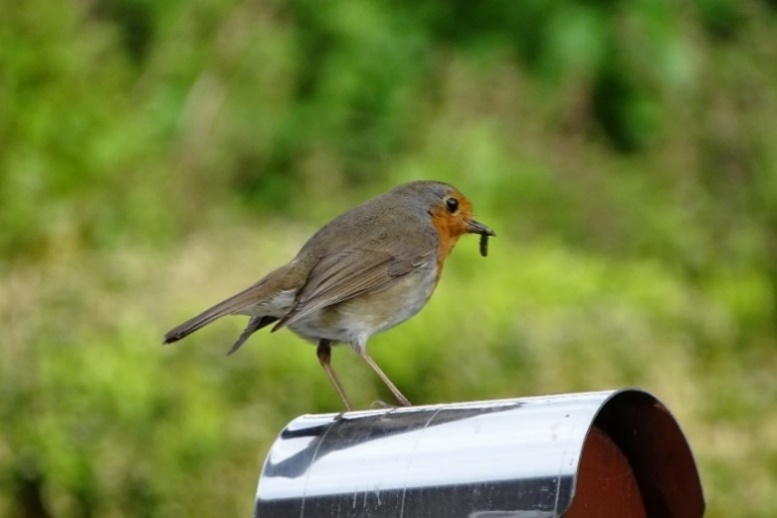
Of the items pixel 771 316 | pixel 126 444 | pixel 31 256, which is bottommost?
pixel 771 316

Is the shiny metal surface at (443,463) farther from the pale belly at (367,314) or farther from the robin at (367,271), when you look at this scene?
the pale belly at (367,314)

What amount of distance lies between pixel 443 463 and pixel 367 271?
1.71 m

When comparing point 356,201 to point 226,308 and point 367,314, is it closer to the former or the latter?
point 367,314

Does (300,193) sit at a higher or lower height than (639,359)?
higher

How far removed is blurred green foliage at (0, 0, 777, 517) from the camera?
18.0 ft

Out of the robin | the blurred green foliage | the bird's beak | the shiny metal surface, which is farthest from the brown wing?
the blurred green foliage

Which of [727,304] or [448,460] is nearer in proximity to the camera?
[448,460]

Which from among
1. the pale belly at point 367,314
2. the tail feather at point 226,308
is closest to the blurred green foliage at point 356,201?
the pale belly at point 367,314

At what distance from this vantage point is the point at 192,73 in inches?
361

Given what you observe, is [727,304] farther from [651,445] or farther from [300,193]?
[651,445]

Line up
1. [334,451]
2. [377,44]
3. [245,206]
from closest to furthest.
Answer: [334,451] → [245,206] → [377,44]

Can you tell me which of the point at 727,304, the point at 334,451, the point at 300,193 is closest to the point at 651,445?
the point at 334,451

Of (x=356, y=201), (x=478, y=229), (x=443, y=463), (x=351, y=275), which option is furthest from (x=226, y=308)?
(x=356, y=201)

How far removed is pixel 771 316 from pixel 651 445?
584 centimetres
